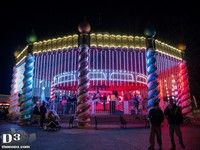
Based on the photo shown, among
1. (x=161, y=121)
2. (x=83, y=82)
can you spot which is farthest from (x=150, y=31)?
(x=161, y=121)

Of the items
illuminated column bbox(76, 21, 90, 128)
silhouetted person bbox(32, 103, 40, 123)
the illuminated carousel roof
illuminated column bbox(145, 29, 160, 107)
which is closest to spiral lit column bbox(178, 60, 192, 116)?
the illuminated carousel roof

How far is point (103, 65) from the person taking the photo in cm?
2272

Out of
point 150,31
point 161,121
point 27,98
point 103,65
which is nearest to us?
point 161,121

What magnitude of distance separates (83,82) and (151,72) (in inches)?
179

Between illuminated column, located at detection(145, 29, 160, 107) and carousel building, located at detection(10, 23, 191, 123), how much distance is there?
2.03 meters

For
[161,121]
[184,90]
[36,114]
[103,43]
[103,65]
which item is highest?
[103,43]

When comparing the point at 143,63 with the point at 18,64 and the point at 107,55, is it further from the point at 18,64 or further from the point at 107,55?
the point at 18,64

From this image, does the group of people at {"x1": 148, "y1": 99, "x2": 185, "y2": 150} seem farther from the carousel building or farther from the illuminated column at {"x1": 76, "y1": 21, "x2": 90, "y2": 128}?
the carousel building

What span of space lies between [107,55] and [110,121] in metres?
5.38

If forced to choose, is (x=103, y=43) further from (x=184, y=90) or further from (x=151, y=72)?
(x=184, y=90)

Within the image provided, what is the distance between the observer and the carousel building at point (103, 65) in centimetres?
2167

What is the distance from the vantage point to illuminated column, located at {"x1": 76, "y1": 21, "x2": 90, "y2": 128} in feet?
57.4

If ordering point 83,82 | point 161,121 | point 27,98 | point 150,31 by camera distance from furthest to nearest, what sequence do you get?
point 27,98 → point 150,31 → point 83,82 → point 161,121

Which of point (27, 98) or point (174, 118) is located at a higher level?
point (27, 98)
